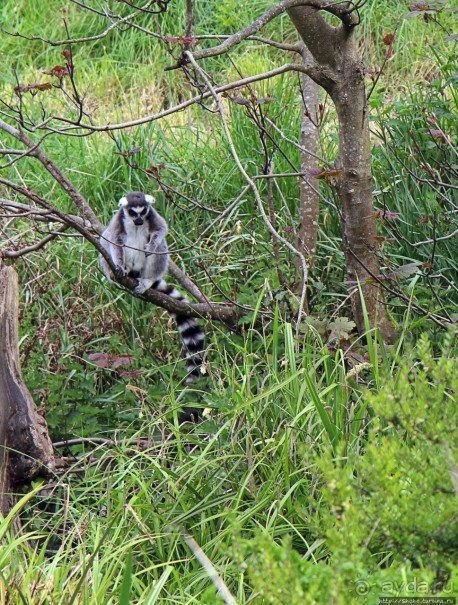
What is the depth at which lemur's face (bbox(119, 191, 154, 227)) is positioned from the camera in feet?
17.2

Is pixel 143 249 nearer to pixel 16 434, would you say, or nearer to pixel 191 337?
pixel 191 337

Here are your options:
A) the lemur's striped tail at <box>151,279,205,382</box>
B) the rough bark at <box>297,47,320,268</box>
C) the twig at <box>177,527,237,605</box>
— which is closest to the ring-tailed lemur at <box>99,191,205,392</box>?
the lemur's striped tail at <box>151,279,205,382</box>

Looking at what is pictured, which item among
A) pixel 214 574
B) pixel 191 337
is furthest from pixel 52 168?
pixel 214 574

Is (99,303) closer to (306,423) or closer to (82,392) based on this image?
(82,392)

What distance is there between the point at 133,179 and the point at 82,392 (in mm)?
1972

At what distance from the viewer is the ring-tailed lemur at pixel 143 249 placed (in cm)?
482

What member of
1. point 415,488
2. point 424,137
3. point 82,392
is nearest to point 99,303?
point 82,392

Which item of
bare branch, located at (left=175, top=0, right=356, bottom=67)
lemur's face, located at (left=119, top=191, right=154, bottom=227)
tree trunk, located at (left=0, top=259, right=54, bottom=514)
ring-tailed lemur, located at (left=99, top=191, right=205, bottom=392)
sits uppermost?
bare branch, located at (left=175, top=0, right=356, bottom=67)

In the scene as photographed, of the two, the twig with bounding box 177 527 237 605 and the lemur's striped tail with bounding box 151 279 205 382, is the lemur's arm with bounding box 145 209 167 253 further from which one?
the twig with bounding box 177 527 237 605

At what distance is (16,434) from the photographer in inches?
150

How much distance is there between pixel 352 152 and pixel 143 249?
68.6 inches

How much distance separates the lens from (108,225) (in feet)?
18.7

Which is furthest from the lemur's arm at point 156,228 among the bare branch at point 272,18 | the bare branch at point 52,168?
the bare branch at point 272,18

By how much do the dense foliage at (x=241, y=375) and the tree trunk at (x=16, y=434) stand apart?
6.0 inches
